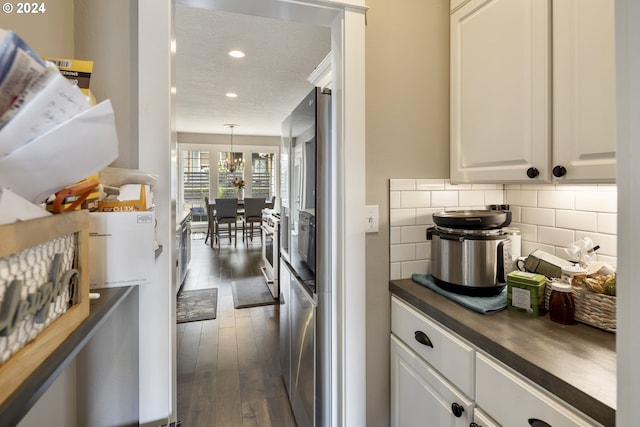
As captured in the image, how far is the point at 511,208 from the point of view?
1.59m

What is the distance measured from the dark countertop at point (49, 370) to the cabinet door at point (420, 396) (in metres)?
1.02

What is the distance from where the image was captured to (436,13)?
146cm

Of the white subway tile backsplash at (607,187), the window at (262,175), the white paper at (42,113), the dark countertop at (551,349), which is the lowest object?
the dark countertop at (551,349)

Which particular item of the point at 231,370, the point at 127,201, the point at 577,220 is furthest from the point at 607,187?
the point at 231,370

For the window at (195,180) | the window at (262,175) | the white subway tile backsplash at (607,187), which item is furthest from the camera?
the window at (262,175)

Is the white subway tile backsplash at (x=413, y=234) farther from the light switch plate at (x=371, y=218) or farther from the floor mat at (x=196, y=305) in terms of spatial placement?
the floor mat at (x=196, y=305)

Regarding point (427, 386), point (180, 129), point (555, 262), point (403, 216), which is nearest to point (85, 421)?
point (427, 386)

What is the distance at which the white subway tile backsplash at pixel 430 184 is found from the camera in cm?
146

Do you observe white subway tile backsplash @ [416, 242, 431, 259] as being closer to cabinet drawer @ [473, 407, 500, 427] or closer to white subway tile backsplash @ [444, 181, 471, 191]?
white subway tile backsplash @ [444, 181, 471, 191]

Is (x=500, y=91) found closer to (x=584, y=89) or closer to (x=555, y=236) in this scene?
(x=584, y=89)

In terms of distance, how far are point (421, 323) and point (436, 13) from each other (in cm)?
137

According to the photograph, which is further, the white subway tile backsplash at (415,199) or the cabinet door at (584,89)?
the white subway tile backsplash at (415,199)

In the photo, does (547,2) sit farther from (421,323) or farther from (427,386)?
(427,386)

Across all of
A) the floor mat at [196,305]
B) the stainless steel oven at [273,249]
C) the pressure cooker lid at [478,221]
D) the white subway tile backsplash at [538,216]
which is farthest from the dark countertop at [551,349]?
the floor mat at [196,305]
